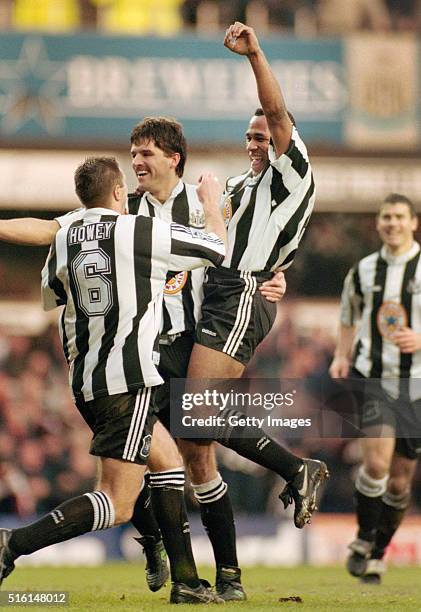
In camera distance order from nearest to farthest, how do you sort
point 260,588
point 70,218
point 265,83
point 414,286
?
1. point 70,218
2. point 265,83
3. point 260,588
4. point 414,286

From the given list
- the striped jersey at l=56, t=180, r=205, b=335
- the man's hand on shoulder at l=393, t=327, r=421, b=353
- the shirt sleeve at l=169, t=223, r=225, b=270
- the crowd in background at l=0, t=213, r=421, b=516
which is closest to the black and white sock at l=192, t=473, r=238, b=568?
the striped jersey at l=56, t=180, r=205, b=335

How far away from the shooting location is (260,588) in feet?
24.7

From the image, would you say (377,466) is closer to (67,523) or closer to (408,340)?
(408,340)

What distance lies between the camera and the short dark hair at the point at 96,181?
→ 585 cm

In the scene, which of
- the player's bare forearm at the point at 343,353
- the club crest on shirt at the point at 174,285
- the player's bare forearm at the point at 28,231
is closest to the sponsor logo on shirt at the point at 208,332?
the club crest on shirt at the point at 174,285

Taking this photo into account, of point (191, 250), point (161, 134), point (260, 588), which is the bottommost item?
point (260, 588)

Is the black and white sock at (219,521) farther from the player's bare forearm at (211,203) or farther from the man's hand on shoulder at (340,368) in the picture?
the man's hand on shoulder at (340,368)

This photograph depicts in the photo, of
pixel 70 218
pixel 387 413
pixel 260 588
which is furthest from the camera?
pixel 387 413

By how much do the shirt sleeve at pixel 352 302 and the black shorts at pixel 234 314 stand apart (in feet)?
7.87

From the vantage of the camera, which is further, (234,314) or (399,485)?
(399,485)

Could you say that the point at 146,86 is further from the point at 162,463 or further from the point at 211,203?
the point at 162,463

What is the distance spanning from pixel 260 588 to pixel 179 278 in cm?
202

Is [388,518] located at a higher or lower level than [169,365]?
lower

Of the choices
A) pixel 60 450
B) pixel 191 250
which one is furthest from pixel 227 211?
pixel 60 450
